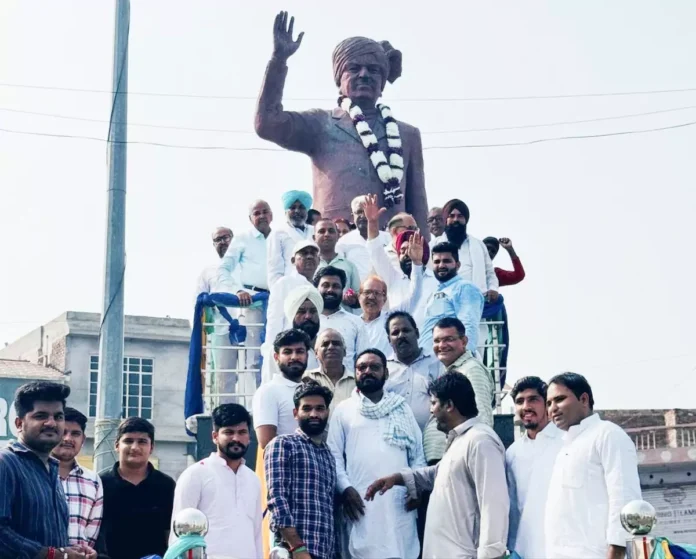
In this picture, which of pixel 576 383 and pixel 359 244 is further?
pixel 359 244

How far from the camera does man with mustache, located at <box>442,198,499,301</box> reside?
386 inches

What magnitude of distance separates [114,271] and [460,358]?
12.0 feet

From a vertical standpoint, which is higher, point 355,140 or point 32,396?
point 355,140

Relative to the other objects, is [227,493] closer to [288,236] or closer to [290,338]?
[290,338]

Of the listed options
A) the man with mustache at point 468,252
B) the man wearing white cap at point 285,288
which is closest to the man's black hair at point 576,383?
the man wearing white cap at point 285,288

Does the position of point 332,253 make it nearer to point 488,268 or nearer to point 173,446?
point 488,268

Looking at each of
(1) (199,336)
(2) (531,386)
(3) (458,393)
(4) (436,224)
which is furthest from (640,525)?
(4) (436,224)

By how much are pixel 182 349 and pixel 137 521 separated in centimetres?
2818

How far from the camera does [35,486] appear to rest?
18.6ft

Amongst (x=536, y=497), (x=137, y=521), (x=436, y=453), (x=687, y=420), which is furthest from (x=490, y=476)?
(x=687, y=420)

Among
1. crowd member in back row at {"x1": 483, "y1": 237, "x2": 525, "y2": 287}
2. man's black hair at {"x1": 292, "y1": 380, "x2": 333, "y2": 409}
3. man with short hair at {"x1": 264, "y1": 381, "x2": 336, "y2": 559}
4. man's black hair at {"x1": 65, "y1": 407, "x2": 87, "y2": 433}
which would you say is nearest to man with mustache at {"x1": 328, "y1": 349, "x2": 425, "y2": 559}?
man with short hair at {"x1": 264, "y1": 381, "x2": 336, "y2": 559}

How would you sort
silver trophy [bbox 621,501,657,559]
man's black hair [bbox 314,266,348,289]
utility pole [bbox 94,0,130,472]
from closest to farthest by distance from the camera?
1. silver trophy [bbox 621,501,657,559]
2. man's black hair [bbox 314,266,348,289]
3. utility pole [bbox 94,0,130,472]

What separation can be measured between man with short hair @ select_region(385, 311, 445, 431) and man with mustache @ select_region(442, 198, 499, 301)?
6.71 ft

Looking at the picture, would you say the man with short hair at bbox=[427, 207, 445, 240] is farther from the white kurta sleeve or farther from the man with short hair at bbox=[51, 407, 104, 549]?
the white kurta sleeve
